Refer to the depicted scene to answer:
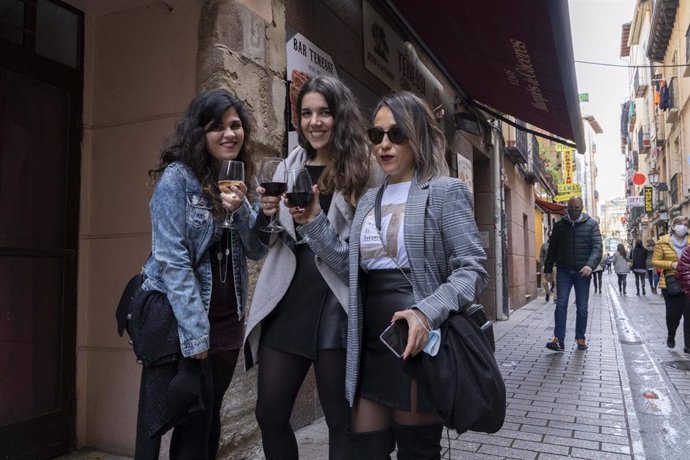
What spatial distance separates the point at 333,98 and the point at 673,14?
29.3m

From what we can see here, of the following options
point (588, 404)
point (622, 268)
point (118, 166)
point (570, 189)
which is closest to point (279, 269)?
point (118, 166)

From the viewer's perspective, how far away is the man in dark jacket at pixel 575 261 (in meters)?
7.04

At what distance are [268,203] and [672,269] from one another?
277 inches

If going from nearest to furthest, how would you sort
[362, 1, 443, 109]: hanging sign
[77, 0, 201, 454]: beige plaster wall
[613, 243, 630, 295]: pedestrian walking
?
1. [77, 0, 201, 454]: beige plaster wall
2. [362, 1, 443, 109]: hanging sign
3. [613, 243, 630, 295]: pedestrian walking

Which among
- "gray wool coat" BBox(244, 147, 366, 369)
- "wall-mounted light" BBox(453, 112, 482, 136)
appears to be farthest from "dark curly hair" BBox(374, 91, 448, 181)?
"wall-mounted light" BBox(453, 112, 482, 136)

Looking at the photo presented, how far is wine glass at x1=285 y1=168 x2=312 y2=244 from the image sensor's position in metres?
1.86

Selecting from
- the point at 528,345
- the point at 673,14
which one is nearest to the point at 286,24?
the point at 528,345

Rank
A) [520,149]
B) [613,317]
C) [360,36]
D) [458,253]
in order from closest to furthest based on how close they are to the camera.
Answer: [458,253], [360,36], [613,317], [520,149]

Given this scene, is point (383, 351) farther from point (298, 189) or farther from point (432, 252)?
point (298, 189)

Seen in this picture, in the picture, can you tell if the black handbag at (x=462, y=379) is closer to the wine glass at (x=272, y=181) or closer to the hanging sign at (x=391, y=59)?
the wine glass at (x=272, y=181)

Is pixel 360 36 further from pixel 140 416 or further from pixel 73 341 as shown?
pixel 140 416

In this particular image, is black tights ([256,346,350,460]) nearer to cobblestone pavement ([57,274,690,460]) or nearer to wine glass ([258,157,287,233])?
wine glass ([258,157,287,233])

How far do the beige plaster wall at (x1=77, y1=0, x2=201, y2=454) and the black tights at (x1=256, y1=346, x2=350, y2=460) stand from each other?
58.1 inches

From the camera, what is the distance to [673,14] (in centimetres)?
2519
